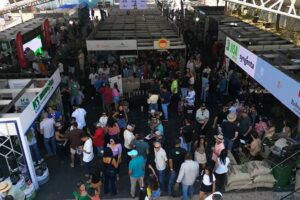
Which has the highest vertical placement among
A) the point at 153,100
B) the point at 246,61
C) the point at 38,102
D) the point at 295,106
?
the point at 246,61

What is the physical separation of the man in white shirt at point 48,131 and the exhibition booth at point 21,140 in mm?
301

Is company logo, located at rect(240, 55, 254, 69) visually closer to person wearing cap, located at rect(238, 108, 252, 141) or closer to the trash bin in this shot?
person wearing cap, located at rect(238, 108, 252, 141)

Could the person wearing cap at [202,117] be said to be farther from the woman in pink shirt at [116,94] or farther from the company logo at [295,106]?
the woman in pink shirt at [116,94]

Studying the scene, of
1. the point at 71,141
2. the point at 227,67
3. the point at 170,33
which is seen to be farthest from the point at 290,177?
the point at 170,33

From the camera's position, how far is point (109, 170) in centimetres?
691

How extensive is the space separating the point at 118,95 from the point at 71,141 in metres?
3.35

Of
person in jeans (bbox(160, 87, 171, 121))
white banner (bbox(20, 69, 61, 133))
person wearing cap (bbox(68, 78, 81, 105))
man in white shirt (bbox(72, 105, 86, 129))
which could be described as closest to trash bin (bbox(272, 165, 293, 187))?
person in jeans (bbox(160, 87, 171, 121))

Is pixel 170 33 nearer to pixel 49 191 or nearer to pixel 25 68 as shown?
pixel 25 68

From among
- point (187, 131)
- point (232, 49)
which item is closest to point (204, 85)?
point (232, 49)

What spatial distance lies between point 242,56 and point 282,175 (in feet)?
13.0

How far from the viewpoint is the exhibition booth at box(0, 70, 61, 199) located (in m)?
6.89

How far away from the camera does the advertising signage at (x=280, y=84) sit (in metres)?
6.75

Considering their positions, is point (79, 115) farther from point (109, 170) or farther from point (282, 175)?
point (282, 175)

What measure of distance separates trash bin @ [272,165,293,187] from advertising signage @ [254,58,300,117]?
1.39m
